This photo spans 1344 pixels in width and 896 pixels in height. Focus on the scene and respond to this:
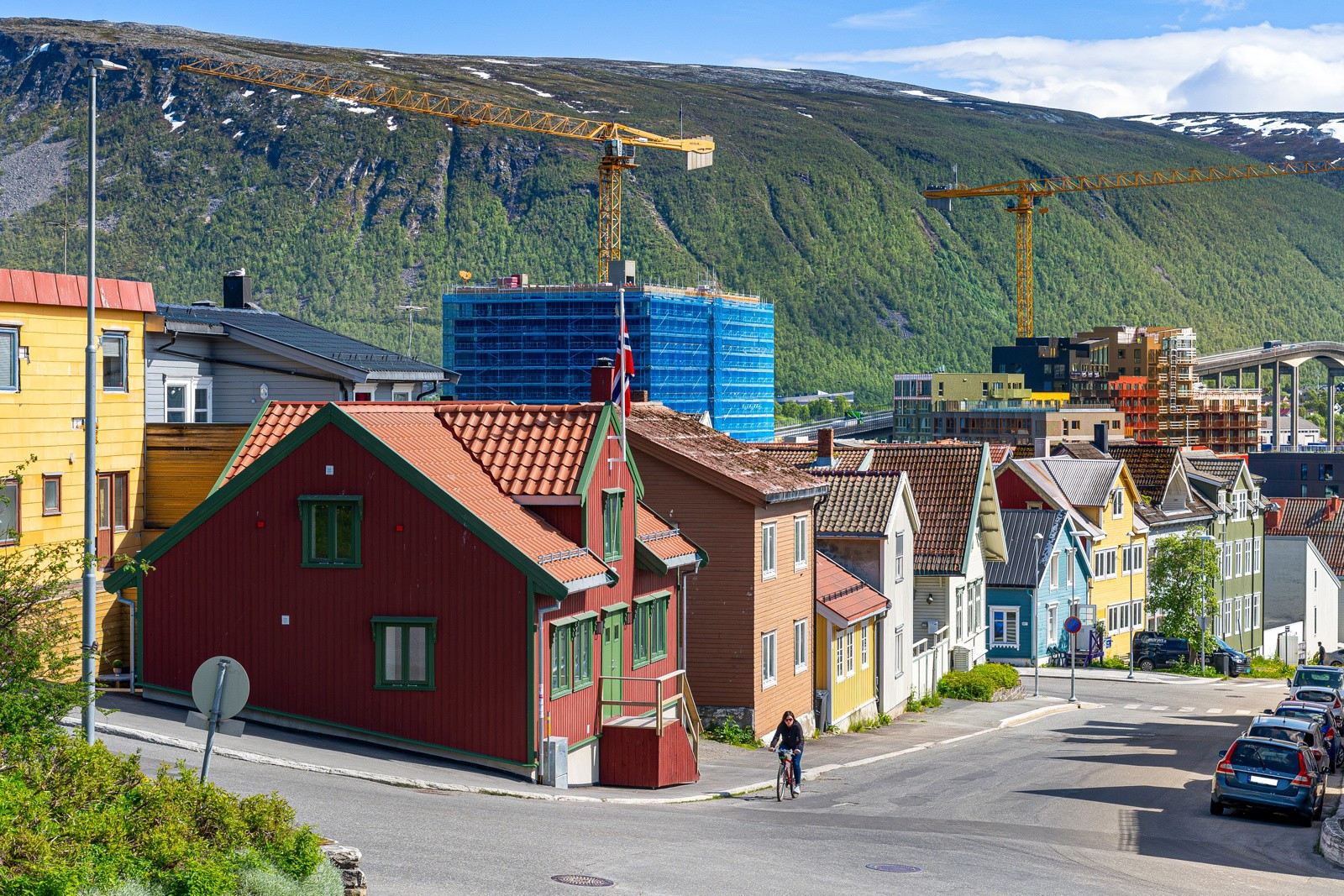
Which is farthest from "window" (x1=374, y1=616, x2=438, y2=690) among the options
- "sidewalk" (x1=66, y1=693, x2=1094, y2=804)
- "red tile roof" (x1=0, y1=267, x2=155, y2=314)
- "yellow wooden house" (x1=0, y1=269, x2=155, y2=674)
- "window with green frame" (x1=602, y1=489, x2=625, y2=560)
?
"red tile roof" (x1=0, y1=267, x2=155, y2=314)

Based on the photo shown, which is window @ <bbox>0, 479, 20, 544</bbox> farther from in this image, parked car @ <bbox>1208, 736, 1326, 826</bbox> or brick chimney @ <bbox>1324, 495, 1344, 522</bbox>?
brick chimney @ <bbox>1324, 495, 1344, 522</bbox>

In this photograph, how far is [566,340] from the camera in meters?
161

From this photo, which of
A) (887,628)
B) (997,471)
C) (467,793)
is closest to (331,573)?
(467,793)

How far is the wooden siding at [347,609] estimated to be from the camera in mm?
26734

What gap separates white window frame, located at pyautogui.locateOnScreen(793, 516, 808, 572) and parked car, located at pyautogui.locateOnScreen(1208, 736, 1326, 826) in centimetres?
1243

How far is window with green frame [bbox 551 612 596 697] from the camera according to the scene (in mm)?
27531

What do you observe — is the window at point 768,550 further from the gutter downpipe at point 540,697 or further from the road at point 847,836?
the gutter downpipe at point 540,697

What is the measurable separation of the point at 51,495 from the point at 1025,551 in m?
44.9

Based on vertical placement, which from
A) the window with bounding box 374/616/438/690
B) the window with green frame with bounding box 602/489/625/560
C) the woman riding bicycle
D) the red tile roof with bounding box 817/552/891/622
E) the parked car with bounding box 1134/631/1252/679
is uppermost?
the window with green frame with bounding box 602/489/625/560

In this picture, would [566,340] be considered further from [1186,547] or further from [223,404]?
[223,404]

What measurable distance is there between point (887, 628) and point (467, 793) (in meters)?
23.3

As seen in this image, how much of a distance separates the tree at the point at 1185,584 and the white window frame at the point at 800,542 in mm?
33992

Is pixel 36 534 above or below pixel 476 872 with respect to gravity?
above

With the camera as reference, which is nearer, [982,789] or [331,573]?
[331,573]
